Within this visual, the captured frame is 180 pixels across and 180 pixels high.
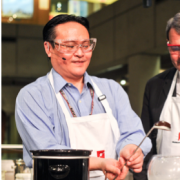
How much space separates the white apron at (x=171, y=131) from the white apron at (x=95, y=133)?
21.3 inches

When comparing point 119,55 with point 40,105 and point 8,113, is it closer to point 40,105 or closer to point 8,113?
point 8,113

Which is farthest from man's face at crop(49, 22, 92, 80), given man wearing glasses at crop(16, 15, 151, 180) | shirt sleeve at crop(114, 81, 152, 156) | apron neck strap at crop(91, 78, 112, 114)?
shirt sleeve at crop(114, 81, 152, 156)

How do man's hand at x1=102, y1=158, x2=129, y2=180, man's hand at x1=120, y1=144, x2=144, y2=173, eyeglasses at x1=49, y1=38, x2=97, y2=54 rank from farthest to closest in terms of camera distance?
eyeglasses at x1=49, y1=38, x2=97, y2=54, man's hand at x1=120, y1=144, x2=144, y2=173, man's hand at x1=102, y1=158, x2=129, y2=180

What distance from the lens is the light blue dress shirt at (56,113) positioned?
63.6 inches

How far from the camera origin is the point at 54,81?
188cm

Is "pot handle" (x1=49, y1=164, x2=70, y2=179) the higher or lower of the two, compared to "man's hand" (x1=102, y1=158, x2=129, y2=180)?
higher

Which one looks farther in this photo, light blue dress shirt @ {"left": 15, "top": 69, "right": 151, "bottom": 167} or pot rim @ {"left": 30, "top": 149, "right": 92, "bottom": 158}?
light blue dress shirt @ {"left": 15, "top": 69, "right": 151, "bottom": 167}

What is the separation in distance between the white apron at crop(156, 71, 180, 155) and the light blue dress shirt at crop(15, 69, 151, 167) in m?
0.48

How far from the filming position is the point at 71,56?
181 centimetres

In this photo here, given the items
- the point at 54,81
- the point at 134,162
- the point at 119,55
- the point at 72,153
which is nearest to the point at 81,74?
the point at 54,81

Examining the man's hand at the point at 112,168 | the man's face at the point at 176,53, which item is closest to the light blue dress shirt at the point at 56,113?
the man's hand at the point at 112,168

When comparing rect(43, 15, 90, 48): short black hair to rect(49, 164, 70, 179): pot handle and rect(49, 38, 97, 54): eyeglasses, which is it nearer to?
rect(49, 38, 97, 54): eyeglasses

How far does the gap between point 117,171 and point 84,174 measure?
0.59 feet

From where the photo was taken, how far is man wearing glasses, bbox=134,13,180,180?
2.25 metres
